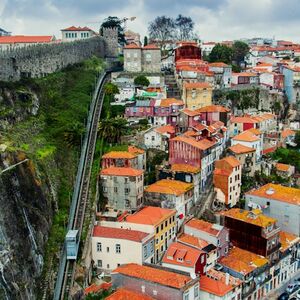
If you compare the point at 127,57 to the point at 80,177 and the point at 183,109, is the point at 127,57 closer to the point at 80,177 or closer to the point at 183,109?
the point at 183,109

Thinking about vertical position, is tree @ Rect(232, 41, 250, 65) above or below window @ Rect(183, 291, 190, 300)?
above

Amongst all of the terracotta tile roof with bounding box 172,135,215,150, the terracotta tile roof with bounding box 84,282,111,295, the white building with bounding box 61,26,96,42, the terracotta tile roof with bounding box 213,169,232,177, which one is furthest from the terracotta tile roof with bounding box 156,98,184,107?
the white building with bounding box 61,26,96,42

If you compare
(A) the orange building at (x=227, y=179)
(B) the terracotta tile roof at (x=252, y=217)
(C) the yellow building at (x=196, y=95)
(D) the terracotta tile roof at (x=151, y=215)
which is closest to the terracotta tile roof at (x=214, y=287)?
(D) the terracotta tile roof at (x=151, y=215)

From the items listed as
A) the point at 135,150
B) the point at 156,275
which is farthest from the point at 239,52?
the point at 156,275

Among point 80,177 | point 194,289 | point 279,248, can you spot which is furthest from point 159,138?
point 194,289

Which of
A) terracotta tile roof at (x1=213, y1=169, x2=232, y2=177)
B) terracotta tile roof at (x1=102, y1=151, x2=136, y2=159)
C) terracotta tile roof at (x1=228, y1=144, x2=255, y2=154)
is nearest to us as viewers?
terracotta tile roof at (x1=102, y1=151, x2=136, y2=159)

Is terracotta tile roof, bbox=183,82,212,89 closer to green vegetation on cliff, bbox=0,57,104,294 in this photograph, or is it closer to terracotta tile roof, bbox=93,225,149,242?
green vegetation on cliff, bbox=0,57,104,294

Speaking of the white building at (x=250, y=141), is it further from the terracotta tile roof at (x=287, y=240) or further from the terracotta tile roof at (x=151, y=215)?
the terracotta tile roof at (x=151, y=215)
